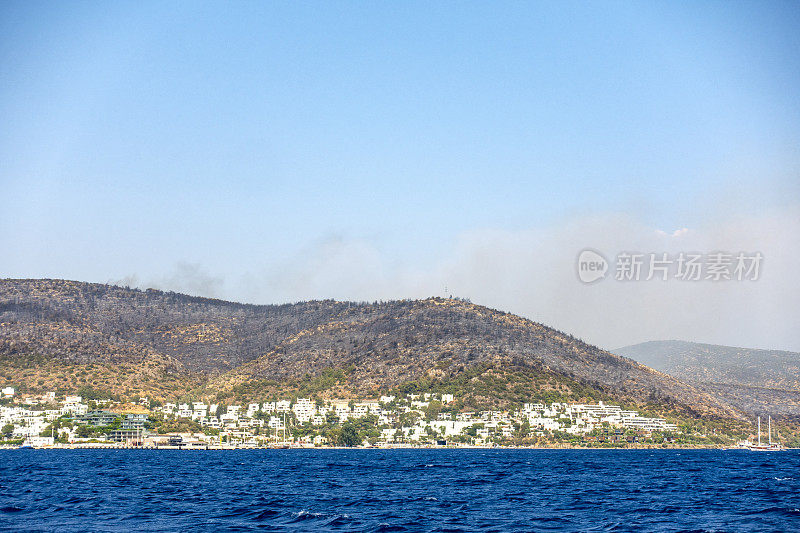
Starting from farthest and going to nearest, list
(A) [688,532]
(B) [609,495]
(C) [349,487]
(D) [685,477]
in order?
1. (D) [685,477]
2. (C) [349,487]
3. (B) [609,495]
4. (A) [688,532]

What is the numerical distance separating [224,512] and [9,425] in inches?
6252

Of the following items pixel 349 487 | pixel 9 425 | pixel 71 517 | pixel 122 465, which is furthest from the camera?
pixel 9 425

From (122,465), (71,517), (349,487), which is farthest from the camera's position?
(122,465)

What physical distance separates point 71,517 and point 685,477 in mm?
76825

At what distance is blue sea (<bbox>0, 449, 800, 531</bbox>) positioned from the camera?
57.6m

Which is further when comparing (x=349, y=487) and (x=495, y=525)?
(x=349, y=487)

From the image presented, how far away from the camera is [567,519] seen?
200ft

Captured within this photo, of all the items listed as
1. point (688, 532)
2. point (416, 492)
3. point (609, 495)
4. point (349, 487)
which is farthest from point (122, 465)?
point (688, 532)

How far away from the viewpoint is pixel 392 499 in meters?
73.8

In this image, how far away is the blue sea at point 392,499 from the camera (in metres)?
57.6

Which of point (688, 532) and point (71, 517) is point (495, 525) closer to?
point (688, 532)

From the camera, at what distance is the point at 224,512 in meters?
63.1

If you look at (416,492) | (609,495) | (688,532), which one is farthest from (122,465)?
(688,532)

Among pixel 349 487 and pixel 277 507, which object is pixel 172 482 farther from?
pixel 277 507
